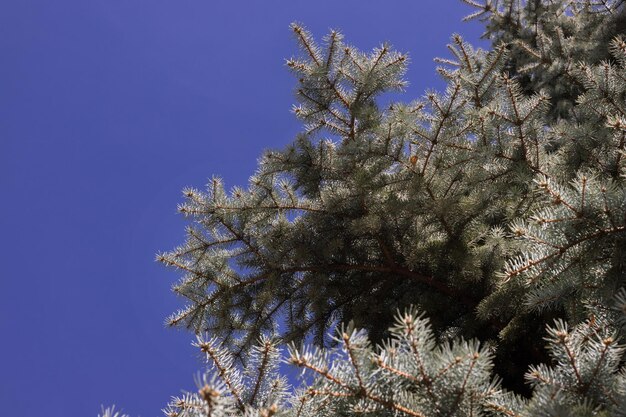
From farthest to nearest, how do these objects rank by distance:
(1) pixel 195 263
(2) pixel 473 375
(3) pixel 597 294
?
(1) pixel 195 263, (3) pixel 597 294, (2) pixel 473 375

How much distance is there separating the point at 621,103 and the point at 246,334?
329 centimetres

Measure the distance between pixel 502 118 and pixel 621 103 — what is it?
2.99ft

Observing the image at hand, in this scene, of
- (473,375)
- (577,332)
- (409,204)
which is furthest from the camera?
(409,204)

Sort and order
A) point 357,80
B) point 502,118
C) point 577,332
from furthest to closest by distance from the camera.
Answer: point 357,80 → point 502,118 → point 577,332

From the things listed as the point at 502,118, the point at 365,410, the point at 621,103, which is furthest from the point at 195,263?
the point at 621,103

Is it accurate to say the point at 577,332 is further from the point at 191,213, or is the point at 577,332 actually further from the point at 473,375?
the point at 191,213

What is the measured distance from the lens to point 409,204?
Result: 403cm

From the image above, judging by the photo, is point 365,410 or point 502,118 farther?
point 502,118

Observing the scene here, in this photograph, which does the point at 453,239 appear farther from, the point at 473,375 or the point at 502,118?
the point at 473,375

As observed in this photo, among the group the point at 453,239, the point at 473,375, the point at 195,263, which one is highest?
the point at 195,263

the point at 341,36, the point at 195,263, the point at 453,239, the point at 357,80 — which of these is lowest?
the point at 453,239

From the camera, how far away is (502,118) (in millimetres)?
3537

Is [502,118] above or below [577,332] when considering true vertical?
above

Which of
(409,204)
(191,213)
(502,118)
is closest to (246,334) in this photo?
(191,213)
